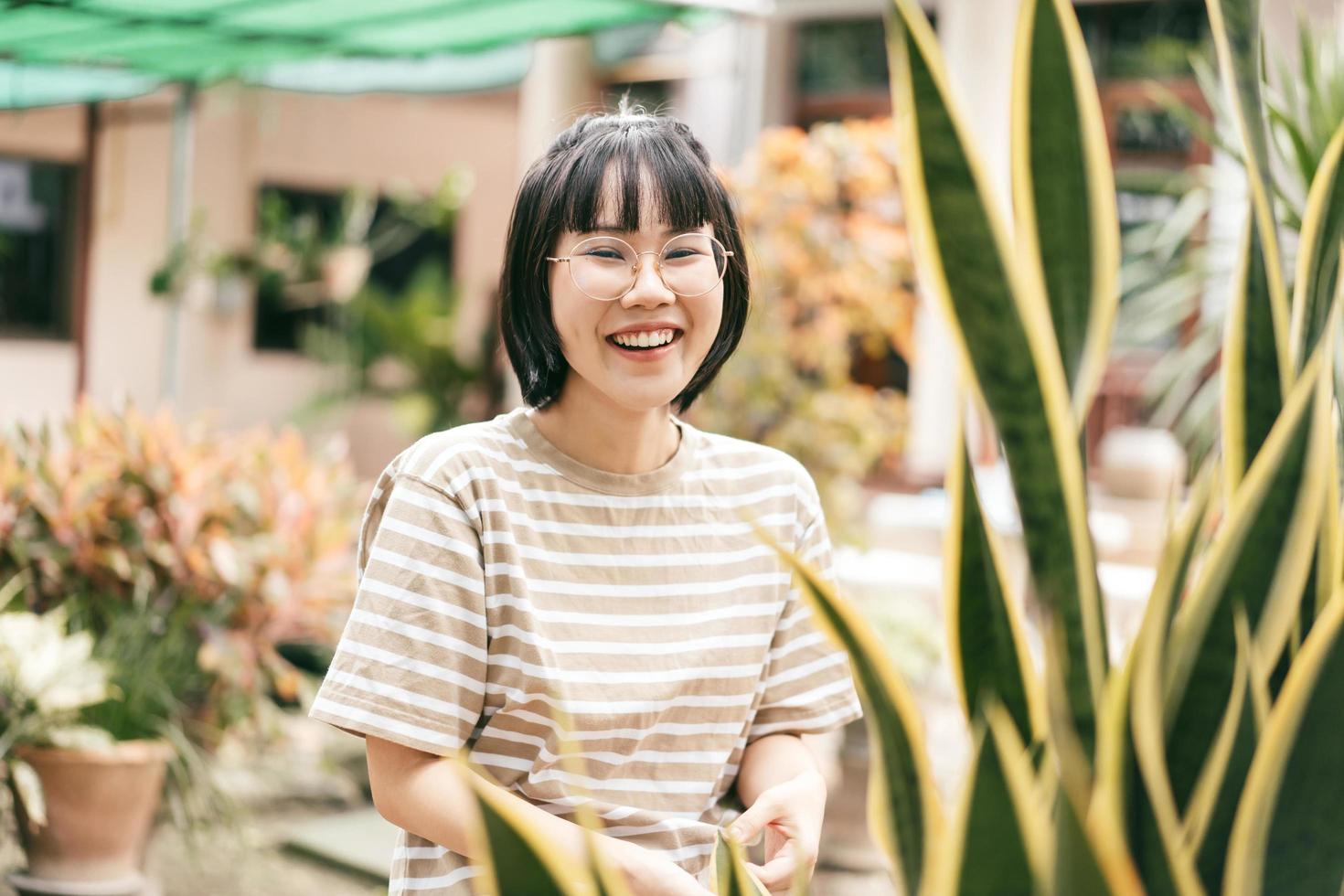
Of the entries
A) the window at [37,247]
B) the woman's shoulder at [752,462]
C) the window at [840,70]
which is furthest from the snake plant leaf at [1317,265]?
the window at [840,70]

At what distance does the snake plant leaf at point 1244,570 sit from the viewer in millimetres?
766

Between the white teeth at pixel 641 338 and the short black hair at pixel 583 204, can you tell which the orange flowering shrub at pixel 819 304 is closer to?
the short black hair at pixel 583 204

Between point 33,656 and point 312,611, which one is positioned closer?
point 33,656

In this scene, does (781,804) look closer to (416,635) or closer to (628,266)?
(416,635)

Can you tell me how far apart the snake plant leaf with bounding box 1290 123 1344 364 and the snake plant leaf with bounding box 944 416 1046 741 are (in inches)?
9.7

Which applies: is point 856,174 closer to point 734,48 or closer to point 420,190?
point 734,48

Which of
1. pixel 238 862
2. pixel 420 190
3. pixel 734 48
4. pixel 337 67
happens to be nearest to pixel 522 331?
pixel 238 862

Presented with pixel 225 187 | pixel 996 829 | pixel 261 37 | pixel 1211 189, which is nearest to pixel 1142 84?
pixel 1211 189

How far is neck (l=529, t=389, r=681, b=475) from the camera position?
1.46m

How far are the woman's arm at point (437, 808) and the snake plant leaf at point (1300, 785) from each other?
1.81 feet

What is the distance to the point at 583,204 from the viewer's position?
4.58 ft

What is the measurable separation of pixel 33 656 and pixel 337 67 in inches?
110

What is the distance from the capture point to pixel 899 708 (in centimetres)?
73

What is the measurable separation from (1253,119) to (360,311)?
31.1 feet
